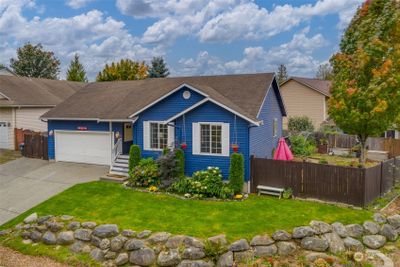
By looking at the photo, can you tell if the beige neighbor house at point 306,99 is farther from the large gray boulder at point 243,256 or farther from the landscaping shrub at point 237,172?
the large gray boulder at point 243,256

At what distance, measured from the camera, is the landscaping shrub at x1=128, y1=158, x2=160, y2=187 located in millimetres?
15805

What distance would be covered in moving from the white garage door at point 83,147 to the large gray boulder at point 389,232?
14501 millimetres

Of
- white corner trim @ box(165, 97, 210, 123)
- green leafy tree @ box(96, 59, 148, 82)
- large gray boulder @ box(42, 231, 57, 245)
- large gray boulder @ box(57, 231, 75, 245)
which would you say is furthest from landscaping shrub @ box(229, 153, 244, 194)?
green leafy tree @ box(96, 59, 148, 82)

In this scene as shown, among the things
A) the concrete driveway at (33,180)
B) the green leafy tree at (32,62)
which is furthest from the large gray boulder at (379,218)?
the green leafy tree at (32,62)

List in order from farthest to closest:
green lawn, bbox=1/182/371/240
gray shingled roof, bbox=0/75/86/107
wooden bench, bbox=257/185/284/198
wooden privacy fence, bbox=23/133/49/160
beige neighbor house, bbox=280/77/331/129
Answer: beige neighbor house, bbox=280/77/331/129
gray shingled roof, bbox=0/75/86/107
wooden privacy fence, bbox=23/133/49/160
wooden bench, bbox=257/185/284/198
green lawn, bbox=1/182/371/240

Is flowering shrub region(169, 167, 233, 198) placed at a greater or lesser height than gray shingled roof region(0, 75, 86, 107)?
lesser

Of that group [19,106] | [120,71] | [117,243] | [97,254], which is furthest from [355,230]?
[120,71]

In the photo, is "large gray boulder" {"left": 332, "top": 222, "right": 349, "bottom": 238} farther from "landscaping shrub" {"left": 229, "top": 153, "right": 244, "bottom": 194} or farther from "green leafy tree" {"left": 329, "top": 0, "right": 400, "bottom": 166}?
"green leafy tree" {"left": 329, "top": 0, "right": 400, "bottom": 166}

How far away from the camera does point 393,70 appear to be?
45.9 feet

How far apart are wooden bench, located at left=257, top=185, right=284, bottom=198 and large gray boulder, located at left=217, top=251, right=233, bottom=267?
5126 millimetres

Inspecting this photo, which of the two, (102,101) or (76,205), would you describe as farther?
(102,101)

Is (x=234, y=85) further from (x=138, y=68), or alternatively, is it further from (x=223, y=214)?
(x=138, y=68)

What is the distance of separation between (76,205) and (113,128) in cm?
696

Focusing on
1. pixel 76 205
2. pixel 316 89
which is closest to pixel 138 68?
pixel 316 89
